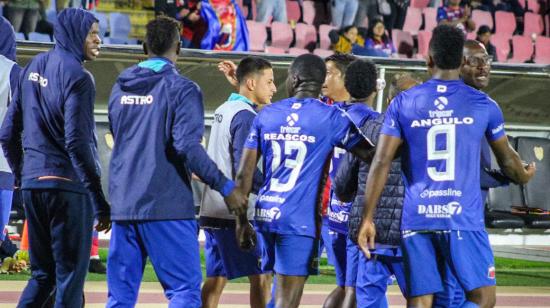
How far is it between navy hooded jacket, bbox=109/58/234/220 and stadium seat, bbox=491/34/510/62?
1637 cm

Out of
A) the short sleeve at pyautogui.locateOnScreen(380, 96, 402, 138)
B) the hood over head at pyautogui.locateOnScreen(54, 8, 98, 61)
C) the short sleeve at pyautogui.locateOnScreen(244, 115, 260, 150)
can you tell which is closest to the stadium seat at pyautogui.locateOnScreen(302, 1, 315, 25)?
the hood over head at pyautogui.locateOnScreen(54, 8, 98, 61)

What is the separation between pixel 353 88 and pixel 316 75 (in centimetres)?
80

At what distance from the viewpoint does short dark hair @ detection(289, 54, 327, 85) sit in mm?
6512

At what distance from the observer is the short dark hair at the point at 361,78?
7.22m

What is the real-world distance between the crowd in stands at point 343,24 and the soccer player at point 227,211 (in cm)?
839

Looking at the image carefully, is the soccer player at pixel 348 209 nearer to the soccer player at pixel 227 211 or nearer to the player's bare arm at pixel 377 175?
the soccer player at pixel 227 211

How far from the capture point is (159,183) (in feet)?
19.7

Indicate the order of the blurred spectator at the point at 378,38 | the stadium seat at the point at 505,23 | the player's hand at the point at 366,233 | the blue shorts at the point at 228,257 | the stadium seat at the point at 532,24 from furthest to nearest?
the stadium seat at the point at 532,24 < the stadium seat at the point at 505,23 < the blurred spectator at the point at 378,38 < the blue shorts at the point at 228,257 < the player's hand at the point at 366,233

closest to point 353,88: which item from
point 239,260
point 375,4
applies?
point 239,260

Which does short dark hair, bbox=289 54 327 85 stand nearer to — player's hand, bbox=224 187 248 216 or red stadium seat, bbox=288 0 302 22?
player's hand, bbox=224 187 248 216

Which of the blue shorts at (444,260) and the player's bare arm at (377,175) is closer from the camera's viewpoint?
the blue shorts at (444,260)

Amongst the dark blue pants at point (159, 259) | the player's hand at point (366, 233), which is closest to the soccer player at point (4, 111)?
the dark blue pants at point (159, 259)

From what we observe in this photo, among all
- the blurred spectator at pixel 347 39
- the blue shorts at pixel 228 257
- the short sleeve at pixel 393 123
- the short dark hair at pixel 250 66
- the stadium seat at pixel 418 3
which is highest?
the stadium seat at pixel 418 3

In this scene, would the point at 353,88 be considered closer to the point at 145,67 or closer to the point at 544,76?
the point at 145,67
